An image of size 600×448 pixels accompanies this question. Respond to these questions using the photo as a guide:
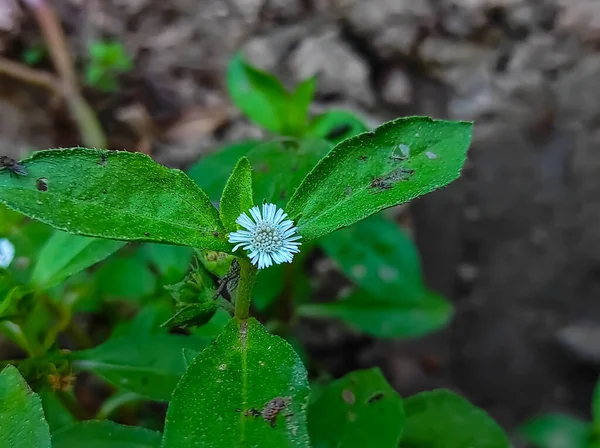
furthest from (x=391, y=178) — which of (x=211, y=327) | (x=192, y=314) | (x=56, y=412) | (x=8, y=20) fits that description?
(x=8, y=20)

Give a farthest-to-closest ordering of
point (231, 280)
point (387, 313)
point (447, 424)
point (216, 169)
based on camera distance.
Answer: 1. point (387, 313)
2. point (216, 169)
3. point (447, 424)
4. point (231, 280)

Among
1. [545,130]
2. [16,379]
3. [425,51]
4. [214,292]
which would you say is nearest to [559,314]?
[545,130]

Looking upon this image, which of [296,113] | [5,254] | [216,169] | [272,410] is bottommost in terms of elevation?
[272,410]

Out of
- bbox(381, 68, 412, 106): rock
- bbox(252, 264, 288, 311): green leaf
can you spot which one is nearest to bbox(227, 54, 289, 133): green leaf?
bbox(252, 264, 288, 311): green leaf

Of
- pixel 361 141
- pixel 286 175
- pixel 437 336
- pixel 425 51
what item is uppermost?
pixel 425 51

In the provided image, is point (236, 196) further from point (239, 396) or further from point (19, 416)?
point (19, 416)

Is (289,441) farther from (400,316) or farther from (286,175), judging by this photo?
(400,316)

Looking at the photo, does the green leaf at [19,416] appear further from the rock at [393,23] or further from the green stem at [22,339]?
the rock at [393,23]
